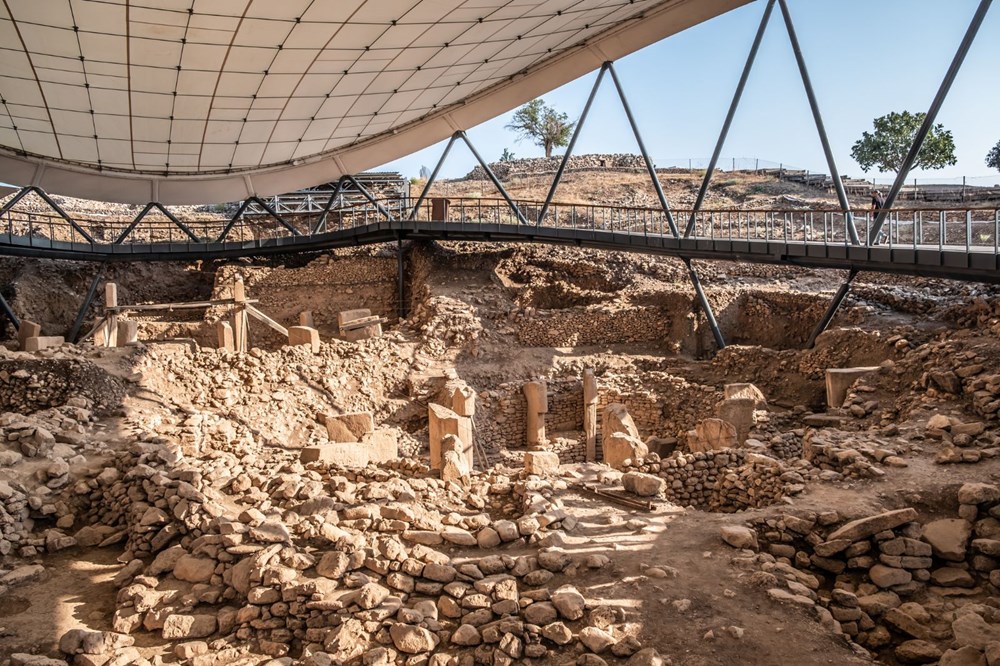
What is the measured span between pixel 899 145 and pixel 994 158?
504cm

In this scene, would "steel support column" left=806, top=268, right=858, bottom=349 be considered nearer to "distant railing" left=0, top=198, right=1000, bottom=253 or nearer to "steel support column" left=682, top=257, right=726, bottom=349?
"distant railing" left=0, top=198, right=1000, bottom=253

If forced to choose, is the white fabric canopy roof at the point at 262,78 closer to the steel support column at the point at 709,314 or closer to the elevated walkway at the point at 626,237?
the elevated walkway at the point at 626,237

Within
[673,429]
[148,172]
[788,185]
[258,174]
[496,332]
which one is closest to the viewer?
[673,429]

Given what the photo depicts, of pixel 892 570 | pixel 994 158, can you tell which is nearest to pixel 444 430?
pixel 892 570

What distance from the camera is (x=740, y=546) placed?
25.3ft

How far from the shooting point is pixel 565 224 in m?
29.2

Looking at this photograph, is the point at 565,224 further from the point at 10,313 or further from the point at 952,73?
the point at 10,313

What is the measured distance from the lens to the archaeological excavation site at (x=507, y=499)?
625 centimetres

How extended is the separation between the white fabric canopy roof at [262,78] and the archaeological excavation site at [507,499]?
5.59m

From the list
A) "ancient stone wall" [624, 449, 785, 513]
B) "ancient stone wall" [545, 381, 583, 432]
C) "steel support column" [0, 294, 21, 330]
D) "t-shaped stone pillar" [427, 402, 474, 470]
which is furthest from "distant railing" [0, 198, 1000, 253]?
"t-shaped stone pillar" [427, 402, 474, 470]

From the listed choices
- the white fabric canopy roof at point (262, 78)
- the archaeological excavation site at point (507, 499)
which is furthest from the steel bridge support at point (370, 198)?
the archaeological excavation site at point (507, 499)

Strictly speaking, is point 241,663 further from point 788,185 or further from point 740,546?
point 788,185

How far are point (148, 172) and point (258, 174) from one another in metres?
4.02

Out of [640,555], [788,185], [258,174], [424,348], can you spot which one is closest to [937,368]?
[640,555]
